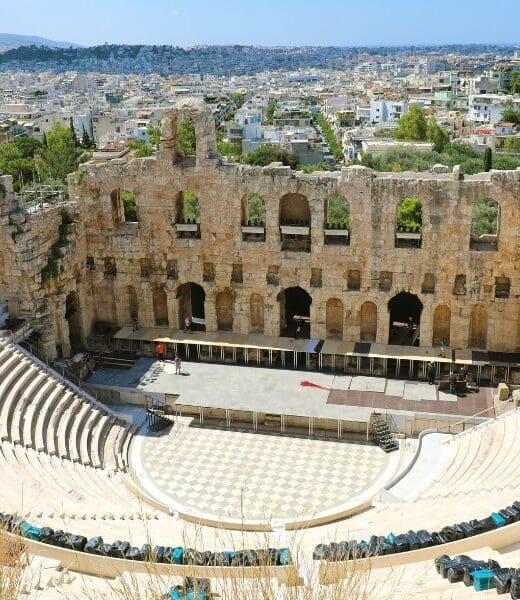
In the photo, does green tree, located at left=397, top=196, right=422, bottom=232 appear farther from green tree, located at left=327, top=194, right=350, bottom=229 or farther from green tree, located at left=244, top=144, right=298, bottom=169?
green tree, located at left=244, top=144, right=298, bottom=169

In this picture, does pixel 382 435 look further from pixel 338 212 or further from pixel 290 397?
pixel 338 212

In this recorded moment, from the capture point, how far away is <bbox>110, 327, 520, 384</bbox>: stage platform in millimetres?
30094

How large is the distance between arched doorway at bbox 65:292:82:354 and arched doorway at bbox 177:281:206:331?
14.6ft

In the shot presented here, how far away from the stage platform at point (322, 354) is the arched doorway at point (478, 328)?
67cm

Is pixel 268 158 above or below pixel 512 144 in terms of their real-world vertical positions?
above

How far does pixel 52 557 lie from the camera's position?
1719 centimetres

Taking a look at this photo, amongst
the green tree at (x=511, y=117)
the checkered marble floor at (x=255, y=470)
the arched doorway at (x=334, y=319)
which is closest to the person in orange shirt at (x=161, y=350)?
the checkered marble floor at (x=255, y=470)

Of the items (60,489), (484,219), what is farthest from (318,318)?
(484,219)

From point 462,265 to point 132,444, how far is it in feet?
47.7

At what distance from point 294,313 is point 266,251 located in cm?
560

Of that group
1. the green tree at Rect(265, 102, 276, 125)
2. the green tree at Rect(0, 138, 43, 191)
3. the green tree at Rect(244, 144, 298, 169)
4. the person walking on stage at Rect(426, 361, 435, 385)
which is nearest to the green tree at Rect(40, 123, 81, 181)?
the green tree at Rect(0, 138, 43, 191)

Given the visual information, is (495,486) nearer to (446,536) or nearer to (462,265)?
(446,536)

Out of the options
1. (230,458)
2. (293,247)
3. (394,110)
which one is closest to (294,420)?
(230,458)

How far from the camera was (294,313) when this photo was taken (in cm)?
3678
